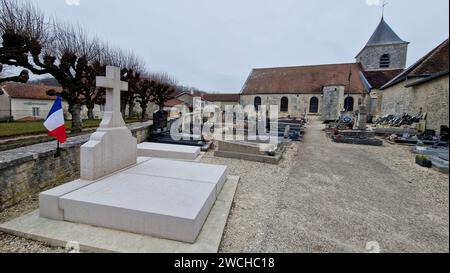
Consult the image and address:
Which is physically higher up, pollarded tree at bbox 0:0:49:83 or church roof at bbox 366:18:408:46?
church roof at bbox 366:18:408:46

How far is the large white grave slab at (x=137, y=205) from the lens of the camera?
2.43m

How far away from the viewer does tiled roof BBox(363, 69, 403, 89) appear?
25.1m

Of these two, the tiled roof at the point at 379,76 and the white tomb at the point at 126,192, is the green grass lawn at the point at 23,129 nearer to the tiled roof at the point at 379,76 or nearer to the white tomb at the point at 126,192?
the white tomb at the point at 126,192

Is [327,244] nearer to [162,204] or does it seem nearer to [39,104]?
[162,204]

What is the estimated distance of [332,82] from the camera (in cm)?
2809

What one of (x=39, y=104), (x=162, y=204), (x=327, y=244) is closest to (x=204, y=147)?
(x=162, y=204)

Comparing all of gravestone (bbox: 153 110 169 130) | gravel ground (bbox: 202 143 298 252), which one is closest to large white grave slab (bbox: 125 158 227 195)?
gravel ground (bbox: 202 143 298 252)

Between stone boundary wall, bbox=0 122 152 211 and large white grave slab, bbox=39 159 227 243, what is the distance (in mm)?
974

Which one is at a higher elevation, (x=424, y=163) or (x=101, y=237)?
(x=424, y=163)

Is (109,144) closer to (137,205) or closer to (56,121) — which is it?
(56,121)

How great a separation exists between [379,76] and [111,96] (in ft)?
107

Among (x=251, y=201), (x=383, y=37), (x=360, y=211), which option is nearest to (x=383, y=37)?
(x=383, y=37)

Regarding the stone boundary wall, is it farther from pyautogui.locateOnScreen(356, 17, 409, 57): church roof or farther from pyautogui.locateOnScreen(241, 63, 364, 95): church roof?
pyautogui.locateOnScreen(356, 17, 409, 57): church roof
